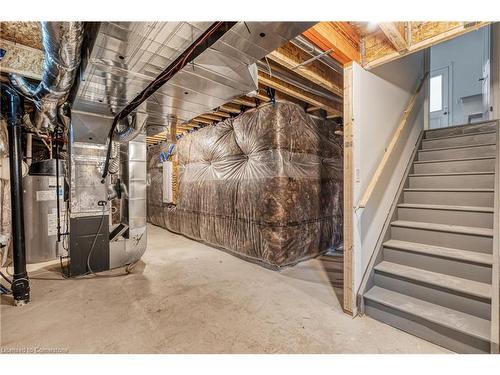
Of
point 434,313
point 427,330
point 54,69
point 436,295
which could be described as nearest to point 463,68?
point 436,295

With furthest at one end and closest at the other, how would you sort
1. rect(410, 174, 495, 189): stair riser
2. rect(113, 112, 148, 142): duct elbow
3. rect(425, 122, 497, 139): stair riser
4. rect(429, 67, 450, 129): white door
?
rect(429, 67, 450, 129): white door
rect(113, 112, 148, 142): duct elbow
rect(425, 122, 497, 139): stair riser
rect(410, 174, 495, 189): stair riser

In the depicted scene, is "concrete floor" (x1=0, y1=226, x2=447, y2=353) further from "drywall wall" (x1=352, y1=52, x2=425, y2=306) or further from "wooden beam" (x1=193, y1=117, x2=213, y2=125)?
"wooden beam" (x1=193, y1=117, x2=213, y2=125)

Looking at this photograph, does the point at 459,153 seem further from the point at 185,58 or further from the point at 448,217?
the point at 185,58

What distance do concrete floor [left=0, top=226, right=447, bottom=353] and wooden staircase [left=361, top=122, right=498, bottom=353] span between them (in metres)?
0.17

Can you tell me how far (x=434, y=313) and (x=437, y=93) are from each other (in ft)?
20.7

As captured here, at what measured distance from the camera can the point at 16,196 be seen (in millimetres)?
2320

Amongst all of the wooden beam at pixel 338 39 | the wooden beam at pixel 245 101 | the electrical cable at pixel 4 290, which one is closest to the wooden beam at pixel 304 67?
the wooden beam at pixel 338 39

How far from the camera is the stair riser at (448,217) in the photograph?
2037 mm

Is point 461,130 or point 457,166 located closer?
point 457,166

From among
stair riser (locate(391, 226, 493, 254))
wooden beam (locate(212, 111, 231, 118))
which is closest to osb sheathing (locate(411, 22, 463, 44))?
stair riser (locate(391, 226, 493, 254))

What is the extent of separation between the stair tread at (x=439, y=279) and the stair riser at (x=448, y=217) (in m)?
0.58

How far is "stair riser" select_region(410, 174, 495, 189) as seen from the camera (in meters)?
2.29
